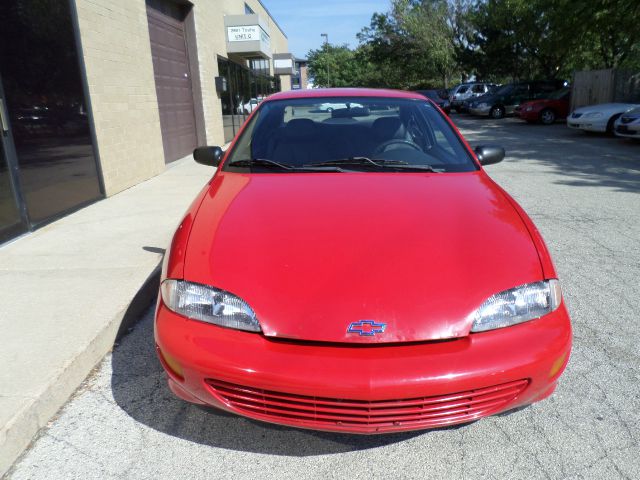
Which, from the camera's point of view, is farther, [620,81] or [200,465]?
[620,81]

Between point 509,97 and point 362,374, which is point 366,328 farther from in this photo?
point 509,97

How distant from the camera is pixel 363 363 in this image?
1.82 meters

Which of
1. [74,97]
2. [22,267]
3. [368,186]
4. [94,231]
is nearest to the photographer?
[368,186]

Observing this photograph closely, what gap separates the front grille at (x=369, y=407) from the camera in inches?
72.7

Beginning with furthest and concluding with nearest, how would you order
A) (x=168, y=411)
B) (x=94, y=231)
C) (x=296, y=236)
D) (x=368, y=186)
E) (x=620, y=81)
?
(x=620, y=81) < (x=94, y=231) < (x=368, y=186) < (x=168, y=411) < (x=296, y=236)

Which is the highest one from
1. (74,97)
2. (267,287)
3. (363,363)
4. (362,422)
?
(74,97)

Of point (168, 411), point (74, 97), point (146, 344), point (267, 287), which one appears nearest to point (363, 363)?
point (267, 287)

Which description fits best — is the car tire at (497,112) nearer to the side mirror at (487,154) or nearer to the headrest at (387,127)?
the side mirror at (487,154)

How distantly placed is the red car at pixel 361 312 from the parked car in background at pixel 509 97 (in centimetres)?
2237

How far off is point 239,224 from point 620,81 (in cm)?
1969

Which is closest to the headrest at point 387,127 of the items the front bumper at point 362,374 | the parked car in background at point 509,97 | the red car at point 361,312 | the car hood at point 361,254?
the car hood at point 361,254

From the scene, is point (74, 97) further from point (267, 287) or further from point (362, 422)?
point (362, 422)

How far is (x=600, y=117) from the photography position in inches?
533

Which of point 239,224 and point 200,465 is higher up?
point 239,224
